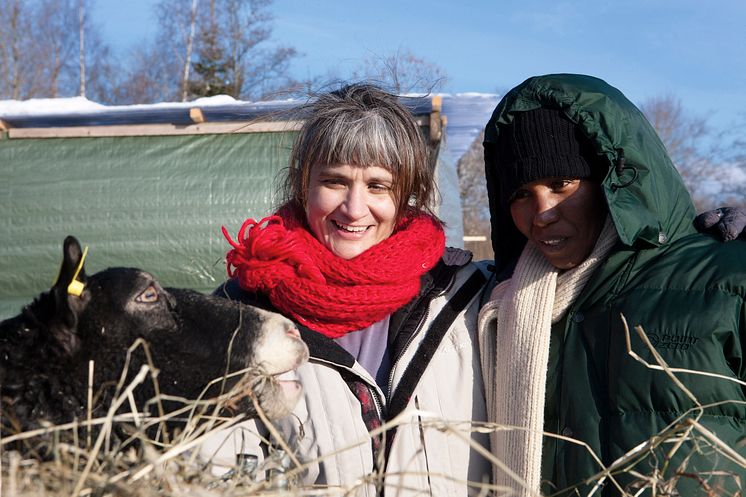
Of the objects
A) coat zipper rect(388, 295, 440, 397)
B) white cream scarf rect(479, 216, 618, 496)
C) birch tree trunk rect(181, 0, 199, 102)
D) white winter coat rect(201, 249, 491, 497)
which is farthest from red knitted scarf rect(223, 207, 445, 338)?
birch tree trunk rect(181, 0, 199, 102)

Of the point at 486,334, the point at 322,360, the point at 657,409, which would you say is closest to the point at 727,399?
the point at 657,409

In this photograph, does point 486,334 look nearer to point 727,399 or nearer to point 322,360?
point 322,360

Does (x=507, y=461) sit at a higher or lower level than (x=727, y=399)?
lower

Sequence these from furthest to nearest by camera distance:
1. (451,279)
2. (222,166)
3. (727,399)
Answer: (222,166), (451,279), (727,399)

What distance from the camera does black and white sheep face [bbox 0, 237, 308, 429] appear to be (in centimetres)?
254

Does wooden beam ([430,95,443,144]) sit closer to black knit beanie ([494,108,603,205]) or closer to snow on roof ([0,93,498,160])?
snow on roof ([0,93,498,160])

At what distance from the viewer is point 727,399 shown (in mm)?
2439

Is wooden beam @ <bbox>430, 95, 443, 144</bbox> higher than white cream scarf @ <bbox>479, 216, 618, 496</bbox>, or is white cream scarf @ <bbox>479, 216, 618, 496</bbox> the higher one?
wooden beam @ <bbox>430, 95, 443, 144</bbox>

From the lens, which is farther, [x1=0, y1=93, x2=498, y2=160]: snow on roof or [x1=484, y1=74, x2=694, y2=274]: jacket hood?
[x1=0, y1=93, x2=498, y2=160]: snow on roof

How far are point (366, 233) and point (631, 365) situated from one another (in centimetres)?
131

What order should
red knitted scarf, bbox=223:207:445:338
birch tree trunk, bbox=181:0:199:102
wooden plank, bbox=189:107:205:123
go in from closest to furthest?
red knitted scarf, bbox=223:207:445:338
wooden plank, bbox=189:107:205:123
birch tree trunk, bbox=181:0:199:102

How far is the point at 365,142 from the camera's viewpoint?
124 inches

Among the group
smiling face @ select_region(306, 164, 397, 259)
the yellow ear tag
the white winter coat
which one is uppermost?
smiling face @ select_region(306, 164, 397, 259)

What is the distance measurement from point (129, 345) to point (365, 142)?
129cm
